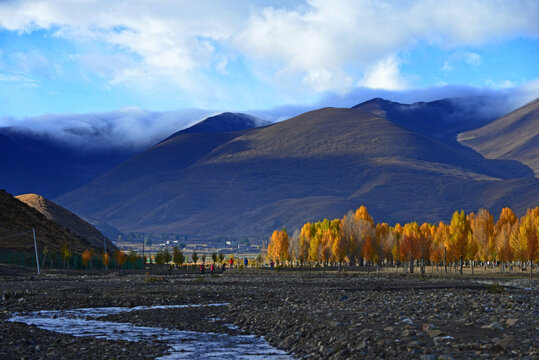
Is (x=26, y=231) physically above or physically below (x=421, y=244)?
above

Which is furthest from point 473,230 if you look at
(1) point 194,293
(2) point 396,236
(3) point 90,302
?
(3) point 90,302

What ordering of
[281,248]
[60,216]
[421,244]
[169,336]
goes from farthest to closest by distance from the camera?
1. [60,216]
2. [281,248]
3. [421,244]
4. [169,336]

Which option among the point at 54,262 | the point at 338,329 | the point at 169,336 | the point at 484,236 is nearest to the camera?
the point at 338,329

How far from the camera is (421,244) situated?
11550 centimetres

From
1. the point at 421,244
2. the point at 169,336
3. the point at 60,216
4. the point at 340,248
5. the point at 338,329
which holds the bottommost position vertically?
the point at 169,336

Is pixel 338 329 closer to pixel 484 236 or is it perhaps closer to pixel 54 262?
pixel 54 262

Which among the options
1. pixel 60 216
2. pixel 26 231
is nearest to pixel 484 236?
pixel 26 231

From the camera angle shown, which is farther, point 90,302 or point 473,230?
point 473,230

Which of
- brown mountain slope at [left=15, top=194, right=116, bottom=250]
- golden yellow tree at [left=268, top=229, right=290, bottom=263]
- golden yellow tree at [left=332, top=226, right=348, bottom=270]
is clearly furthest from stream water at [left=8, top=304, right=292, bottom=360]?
brown mountain slope at [left=15, top=194, right=116, bottom=250]

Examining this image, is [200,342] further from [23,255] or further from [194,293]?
[23,255]

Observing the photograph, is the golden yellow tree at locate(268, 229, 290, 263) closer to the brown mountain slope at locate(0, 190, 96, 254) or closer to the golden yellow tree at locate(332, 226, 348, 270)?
the golden yellow tree at locate(332, 226, 348, 270)

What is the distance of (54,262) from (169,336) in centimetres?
8331

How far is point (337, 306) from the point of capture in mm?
35594

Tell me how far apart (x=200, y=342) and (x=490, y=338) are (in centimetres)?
1186
